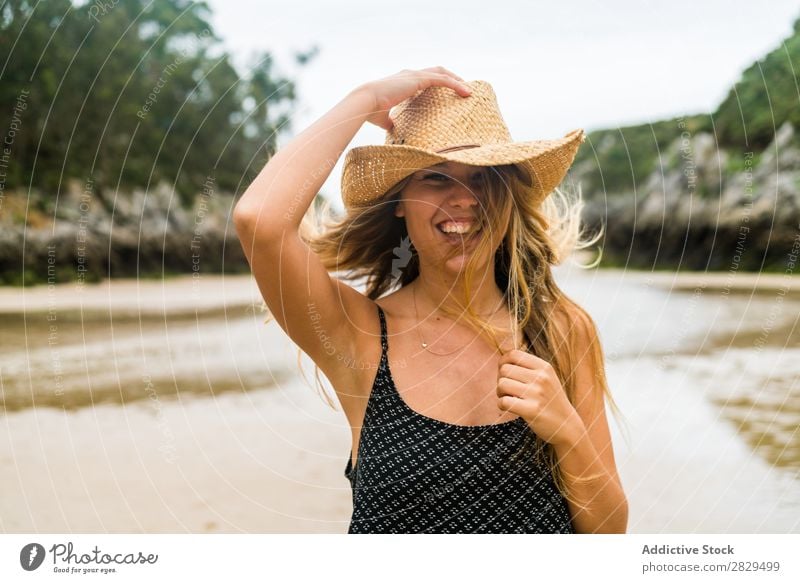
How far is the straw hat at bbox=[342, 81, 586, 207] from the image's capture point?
4.85 feet

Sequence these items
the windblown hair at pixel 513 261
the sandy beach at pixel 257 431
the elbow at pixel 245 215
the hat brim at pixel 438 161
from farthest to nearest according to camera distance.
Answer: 1. the sandy beach at pixel 257 431
2. the windblown hair at pixel 513 261
3. the hat brim at pixel 438 161
4. the elbow at pixel 245 215

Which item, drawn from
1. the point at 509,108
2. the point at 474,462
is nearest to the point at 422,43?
the point at 509,108

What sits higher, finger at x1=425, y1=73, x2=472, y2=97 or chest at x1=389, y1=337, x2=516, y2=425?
finger at x1=425, y1=73, x2=472, y2=97

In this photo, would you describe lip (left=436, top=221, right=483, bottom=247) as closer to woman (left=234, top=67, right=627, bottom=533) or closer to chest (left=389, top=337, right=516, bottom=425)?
woman (left=234, top=67, right=627, bottom=533)

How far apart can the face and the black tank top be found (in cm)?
18

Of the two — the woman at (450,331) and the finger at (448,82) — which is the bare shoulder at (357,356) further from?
the finger at (448,82)

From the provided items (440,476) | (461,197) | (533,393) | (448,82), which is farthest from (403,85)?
(440,476)

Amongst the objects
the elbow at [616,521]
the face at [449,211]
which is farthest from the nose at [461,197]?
the elbow at [616,521]

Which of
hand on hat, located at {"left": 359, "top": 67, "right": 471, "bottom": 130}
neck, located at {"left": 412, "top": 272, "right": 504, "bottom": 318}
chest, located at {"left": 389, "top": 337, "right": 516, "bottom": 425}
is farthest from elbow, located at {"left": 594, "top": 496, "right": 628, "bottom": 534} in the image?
hand on hat, located at {"left": 359, "top": 67, "right": 471, "bottom": 130}

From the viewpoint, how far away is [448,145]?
1512mm

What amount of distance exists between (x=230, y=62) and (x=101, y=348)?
801 centimetres

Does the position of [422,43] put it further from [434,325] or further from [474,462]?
[474,462]

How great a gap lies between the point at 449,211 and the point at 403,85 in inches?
9.8

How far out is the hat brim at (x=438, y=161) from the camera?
1.45 metres
